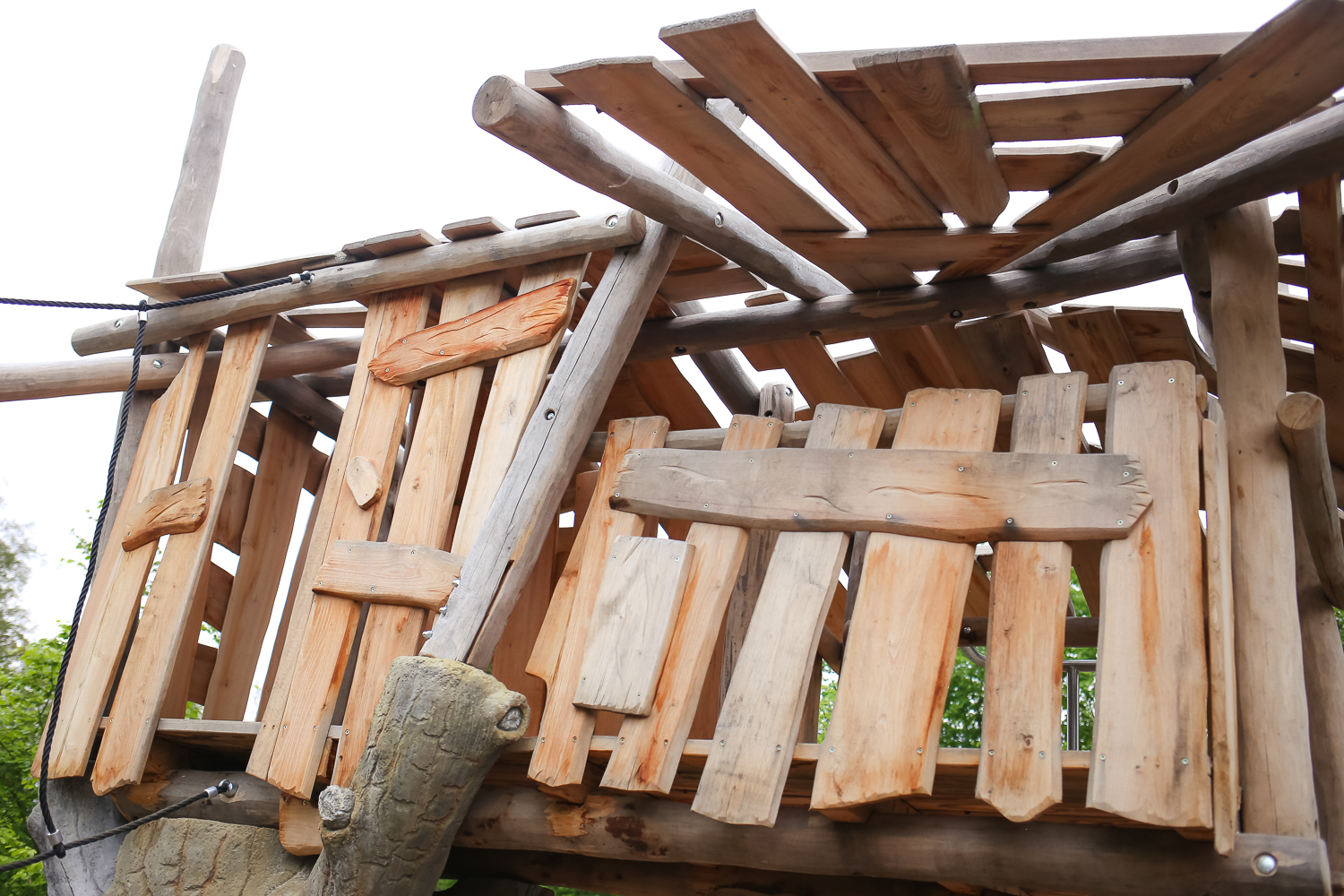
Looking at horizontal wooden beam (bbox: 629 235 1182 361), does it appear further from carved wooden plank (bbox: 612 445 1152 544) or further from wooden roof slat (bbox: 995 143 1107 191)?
carved wooden plank (bbox: 612 445 1152 544)

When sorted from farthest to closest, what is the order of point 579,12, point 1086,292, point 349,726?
1. point 579,12
2. point 1086,292
3. point 349,726

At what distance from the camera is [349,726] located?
324 centimetres

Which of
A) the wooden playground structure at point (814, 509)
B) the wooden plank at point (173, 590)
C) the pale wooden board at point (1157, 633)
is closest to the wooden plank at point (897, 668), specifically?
the wooden playground structure at point (814, 509)

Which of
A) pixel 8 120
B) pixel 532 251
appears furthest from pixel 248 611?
pixel 8 120

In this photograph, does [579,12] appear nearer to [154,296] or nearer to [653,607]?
[154,296]

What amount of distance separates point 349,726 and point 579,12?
24534 millimetres

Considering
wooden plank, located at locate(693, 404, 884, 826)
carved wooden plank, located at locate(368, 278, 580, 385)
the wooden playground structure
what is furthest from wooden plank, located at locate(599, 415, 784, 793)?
carved wooden plank, located at locate(368, 278, 580, 385)

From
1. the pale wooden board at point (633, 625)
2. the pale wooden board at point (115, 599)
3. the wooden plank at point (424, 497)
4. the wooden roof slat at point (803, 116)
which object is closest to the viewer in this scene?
the wooden roof slat at point (803, 116)

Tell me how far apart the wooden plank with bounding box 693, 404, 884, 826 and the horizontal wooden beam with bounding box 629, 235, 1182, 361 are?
1.45 meters

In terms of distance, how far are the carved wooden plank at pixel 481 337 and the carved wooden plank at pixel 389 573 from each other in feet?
2.18

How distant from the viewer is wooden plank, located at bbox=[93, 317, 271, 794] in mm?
3637

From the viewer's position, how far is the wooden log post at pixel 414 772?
2834 millimetres

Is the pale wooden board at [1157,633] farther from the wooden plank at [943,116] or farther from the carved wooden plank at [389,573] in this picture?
the carved wooden plank at [389,573]

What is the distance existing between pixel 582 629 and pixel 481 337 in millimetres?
1117
